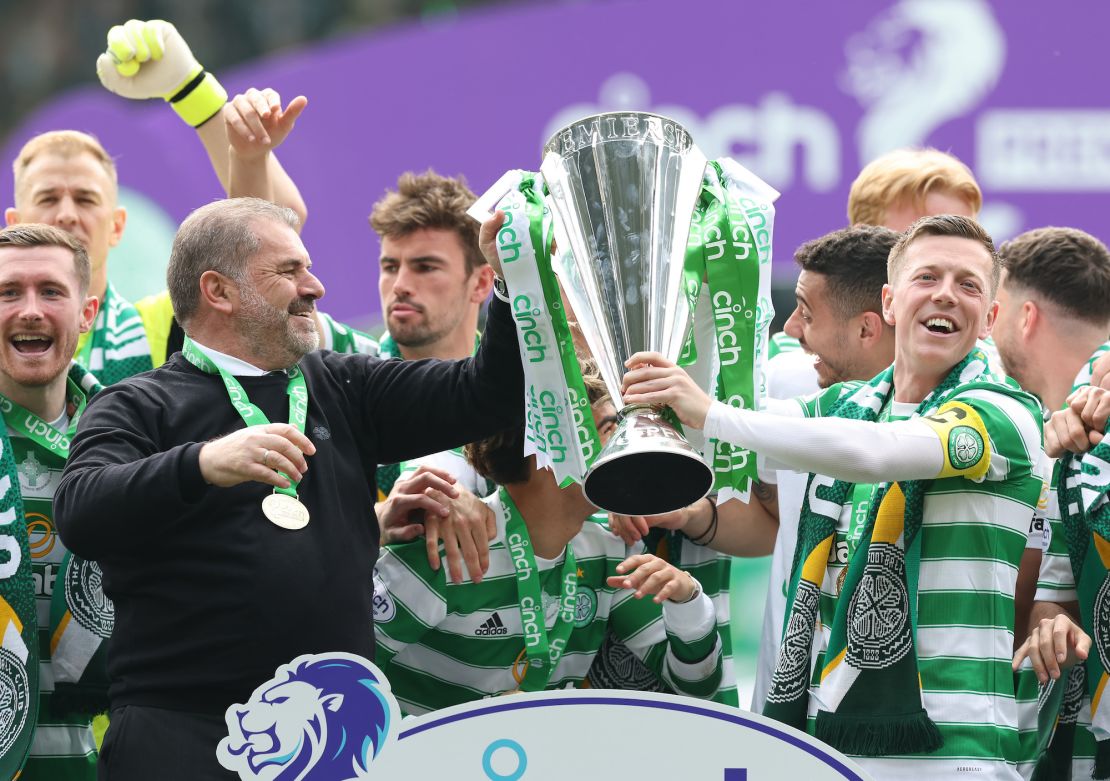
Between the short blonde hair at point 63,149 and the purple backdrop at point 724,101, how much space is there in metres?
3.43

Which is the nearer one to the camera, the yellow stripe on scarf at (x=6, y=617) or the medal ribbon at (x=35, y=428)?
the yellow stripe on scarf at (x=6, y=617)

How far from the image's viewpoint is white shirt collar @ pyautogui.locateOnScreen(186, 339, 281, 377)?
326cm

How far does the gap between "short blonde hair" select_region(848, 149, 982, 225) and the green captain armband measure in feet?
5.72

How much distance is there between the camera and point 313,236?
8.42 m

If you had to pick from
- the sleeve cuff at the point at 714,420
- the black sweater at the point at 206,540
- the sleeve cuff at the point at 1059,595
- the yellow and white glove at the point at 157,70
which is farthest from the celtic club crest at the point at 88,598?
the sleeve cuff at the point at 1059,595

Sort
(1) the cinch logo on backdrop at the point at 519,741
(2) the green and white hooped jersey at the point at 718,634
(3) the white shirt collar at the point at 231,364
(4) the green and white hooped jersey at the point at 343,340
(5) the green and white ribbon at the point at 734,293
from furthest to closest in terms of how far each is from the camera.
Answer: (4) the green and white hooped jersey at the point at 343,340
(2) the green and white hooped jersey at the point at 718,634
(3) the white shirt collar at the point at 231,364
(5) the green and white ribbon at the point at 734,293
(1) the cinch logo on backdrop at the point at 519,741

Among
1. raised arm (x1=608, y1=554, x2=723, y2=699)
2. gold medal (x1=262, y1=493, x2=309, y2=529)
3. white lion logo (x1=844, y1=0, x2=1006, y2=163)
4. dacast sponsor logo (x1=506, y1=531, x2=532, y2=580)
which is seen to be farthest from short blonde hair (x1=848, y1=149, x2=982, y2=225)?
white lion logo (x1=844, y1=0, x2=1006, y2=163)

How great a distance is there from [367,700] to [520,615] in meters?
0.86

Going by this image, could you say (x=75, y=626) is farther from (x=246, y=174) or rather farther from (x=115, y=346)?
(x=246, y=174)

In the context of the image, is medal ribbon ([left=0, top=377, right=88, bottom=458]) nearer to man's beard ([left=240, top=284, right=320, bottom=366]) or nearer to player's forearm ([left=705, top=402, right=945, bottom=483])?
man's beard ([left=240, top=284, right=320, bottom=366])

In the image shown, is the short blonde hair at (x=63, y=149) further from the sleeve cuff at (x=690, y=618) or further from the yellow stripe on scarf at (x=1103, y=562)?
the yellow stripe on scarf at (x=1103, y=562)

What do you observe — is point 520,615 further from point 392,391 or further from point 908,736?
point 908,736

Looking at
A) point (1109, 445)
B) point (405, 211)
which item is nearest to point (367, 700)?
point (1109, 445)

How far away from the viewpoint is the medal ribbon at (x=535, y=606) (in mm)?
3521
